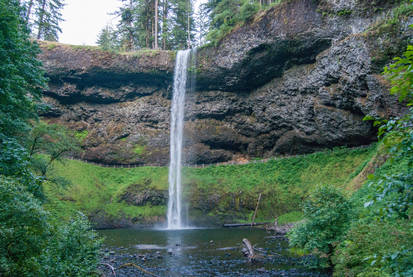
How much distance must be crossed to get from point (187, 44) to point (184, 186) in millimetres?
24552

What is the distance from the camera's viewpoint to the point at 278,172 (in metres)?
28.8

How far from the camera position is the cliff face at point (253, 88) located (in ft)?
70.8

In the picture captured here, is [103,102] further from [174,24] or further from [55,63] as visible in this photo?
[174,24]

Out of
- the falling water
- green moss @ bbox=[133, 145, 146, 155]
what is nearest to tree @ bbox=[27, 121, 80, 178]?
the falling water

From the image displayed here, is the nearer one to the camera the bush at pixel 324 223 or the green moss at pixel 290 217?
the bush at pixel 324 223

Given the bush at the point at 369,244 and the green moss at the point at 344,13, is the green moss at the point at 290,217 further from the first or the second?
the green moss at the point at 344,13

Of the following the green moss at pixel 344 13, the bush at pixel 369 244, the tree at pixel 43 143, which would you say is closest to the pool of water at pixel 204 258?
the bush at pixel 369 244

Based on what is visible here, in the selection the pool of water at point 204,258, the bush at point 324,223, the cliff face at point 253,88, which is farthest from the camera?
the cliff face at point 253,88

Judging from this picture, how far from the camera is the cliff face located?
21.6 meters

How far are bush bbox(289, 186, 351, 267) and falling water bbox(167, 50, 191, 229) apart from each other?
62.5 feet

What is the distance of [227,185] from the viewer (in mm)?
28781

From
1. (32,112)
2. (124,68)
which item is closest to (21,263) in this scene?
(32,112)

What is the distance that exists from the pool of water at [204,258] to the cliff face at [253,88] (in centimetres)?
1426

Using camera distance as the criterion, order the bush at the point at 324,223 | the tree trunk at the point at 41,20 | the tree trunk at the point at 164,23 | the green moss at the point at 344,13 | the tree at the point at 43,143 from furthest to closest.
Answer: the tree trunk at the point at 164,23 → the tree trunk at the point at 41,20 → the green moss at the point at 344,13 → the tree at the point at 43,143 → the bush at the point at 324,223
